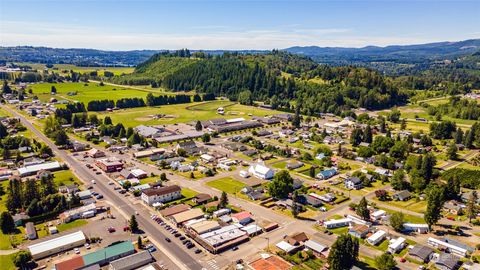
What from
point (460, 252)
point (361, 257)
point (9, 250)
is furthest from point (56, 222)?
point (460, 252)

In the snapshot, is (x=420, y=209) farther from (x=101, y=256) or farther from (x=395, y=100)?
(x=395, y=100)

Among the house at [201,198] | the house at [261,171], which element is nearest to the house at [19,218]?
the house at [201,198]

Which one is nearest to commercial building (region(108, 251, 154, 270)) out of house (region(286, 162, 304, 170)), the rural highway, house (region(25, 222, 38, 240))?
the rural highway

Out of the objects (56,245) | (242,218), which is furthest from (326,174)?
(56,245)

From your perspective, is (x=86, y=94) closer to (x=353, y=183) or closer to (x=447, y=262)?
(x=353, y=183)

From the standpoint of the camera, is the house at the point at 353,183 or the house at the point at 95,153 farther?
the house at the point at 95,153

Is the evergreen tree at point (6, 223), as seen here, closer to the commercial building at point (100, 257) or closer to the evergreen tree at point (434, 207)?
the commercial building at point (100, 257)
